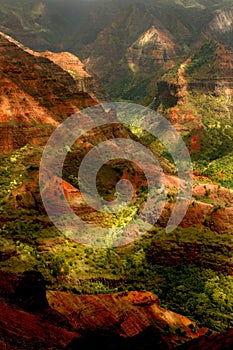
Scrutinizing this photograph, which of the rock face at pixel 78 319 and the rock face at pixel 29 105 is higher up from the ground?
the rock face at pixel 29 105

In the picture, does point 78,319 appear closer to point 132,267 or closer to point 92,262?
point 92,262

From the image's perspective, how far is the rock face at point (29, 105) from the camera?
74.7 metres

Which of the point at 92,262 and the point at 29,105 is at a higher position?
the point at 29,105

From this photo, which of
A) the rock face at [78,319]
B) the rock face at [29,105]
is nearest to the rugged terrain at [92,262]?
Result: the rock face at [78,319]

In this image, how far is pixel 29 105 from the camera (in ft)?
264

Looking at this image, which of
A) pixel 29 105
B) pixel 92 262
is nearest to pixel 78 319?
pixel 92 262

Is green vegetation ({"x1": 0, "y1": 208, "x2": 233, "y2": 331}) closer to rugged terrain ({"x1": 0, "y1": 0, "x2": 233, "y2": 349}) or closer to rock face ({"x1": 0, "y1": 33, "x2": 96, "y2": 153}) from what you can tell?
rugged terrain ({"x1": 0, "y1": 0, "x2": 233, "y2": 349})

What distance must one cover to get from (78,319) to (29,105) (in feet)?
153

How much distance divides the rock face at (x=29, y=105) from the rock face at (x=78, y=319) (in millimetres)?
34072

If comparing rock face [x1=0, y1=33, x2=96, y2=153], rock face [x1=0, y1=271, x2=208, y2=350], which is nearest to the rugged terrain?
rock face [x1=0, y1=271, x2=208, y2=350]

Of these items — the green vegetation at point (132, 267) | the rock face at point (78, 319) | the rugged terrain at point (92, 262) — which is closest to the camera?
the rock face at point (78, 319)

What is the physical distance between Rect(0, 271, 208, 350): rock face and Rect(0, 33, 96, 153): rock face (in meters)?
34.1

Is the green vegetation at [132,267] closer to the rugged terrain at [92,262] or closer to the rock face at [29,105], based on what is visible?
the rugged terrain at [92,262]

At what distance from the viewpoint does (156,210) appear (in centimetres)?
6469
